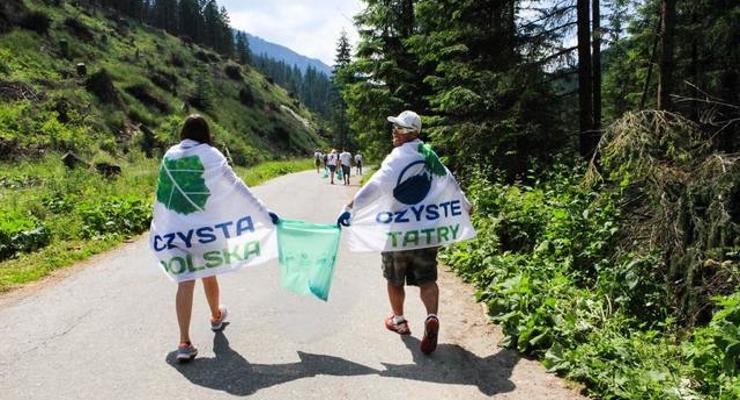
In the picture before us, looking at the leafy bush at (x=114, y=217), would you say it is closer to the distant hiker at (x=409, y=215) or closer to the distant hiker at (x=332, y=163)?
the distant hiker at (x=409, y=215)

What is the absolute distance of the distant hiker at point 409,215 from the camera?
516 cm

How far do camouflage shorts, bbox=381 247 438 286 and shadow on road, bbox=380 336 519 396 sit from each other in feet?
2.12

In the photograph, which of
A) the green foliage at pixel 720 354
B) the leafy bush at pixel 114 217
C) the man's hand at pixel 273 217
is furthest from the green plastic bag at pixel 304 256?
the leafy bush at pixel 114 217

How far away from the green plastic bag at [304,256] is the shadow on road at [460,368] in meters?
1.11

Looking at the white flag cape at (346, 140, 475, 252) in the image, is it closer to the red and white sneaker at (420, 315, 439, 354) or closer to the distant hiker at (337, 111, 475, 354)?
the distant hiker at (337, 111, 475, 354)

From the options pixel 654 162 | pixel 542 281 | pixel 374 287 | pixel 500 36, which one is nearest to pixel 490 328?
pixel 542 281

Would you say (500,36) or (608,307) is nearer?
(608,307)

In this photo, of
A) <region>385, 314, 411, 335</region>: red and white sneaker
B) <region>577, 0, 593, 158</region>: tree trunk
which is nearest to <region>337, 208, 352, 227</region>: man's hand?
<region>385, 314, 411, 335</region>: red and white sneaker

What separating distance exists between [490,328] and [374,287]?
6.75 ft

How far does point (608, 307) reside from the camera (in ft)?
17.8

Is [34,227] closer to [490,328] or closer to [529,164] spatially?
[490,328]

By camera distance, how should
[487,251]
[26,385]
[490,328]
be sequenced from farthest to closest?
[487,251]
[490,328]
[26,385]

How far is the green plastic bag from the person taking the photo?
5445 mm

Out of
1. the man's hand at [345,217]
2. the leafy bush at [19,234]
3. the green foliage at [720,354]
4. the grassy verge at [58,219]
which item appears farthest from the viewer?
the leafy bush at [19,234]
